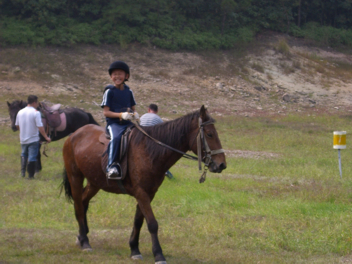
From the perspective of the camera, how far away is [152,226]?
5.55 m

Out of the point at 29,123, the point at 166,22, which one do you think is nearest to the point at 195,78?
the point at 166,22

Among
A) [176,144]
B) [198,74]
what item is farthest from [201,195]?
[198,74]

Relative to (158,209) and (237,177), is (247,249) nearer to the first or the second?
(158,209)

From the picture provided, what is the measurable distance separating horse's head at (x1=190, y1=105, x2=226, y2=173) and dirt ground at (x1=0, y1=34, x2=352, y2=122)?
17.9 metres

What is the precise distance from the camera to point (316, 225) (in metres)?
7.41

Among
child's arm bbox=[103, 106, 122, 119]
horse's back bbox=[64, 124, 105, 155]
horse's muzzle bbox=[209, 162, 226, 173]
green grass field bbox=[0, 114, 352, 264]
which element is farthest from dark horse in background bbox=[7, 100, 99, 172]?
horse's muzzle bbox=[209, 162, 226, 173]

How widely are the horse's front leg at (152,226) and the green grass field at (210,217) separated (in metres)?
0.38

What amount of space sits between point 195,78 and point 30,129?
Result: 22226mm

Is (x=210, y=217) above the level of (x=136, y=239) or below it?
below

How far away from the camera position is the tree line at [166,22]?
3172 centimetres

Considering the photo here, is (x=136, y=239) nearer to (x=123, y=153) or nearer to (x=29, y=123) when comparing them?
(x=123, y=153)

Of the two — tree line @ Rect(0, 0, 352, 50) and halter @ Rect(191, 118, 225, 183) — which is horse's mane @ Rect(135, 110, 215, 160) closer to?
halter @ Rect(191, 118, 225, 183)

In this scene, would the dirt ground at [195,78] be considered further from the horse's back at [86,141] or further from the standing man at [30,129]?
the horse's back at [86,141]

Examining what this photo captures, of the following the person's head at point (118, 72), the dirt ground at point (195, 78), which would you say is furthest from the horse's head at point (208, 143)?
the dirt ground at point (195, 78)
